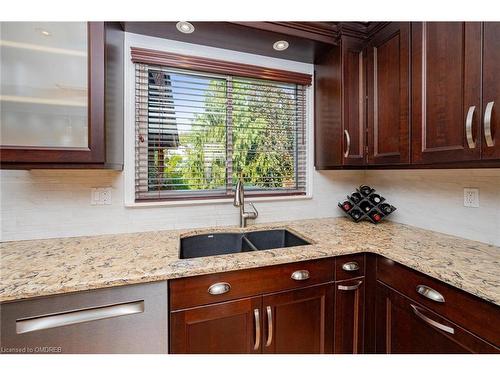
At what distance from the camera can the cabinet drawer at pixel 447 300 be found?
81cm

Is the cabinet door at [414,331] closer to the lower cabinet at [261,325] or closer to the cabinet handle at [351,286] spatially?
the cabinet handle at [351,286]

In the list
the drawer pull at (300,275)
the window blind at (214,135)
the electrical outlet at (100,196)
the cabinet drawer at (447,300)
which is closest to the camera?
the cabinet drawer at (447,300)

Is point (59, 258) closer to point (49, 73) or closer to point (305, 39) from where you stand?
point (49, 73)

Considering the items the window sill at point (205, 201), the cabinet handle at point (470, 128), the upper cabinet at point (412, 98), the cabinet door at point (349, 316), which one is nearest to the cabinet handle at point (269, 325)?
the cabinet door at point (349, 316)

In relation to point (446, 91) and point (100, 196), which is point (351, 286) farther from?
point (100, 196)

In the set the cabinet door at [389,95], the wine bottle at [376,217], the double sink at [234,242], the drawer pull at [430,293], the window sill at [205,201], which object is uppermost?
the cabinet door at [389,95]

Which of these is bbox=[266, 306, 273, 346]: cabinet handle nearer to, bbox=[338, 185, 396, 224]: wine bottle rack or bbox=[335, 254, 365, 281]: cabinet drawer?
bbox=[335, 254, 365, 281]: cabinet drawer

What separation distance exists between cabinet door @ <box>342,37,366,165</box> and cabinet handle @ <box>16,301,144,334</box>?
1511 millimetres

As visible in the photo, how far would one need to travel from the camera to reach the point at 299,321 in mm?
1169

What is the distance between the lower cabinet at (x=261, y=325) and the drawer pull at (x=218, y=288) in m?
0.06

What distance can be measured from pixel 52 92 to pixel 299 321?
1.61 meters

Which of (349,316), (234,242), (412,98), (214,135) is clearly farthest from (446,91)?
(234,242)

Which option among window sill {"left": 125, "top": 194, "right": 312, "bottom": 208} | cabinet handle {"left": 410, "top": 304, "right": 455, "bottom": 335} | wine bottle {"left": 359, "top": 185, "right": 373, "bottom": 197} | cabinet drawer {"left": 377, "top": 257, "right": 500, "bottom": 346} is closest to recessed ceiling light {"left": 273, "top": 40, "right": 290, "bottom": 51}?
window sill {"left": 125, "top": 194, "right": 312, "bottom": 208}
